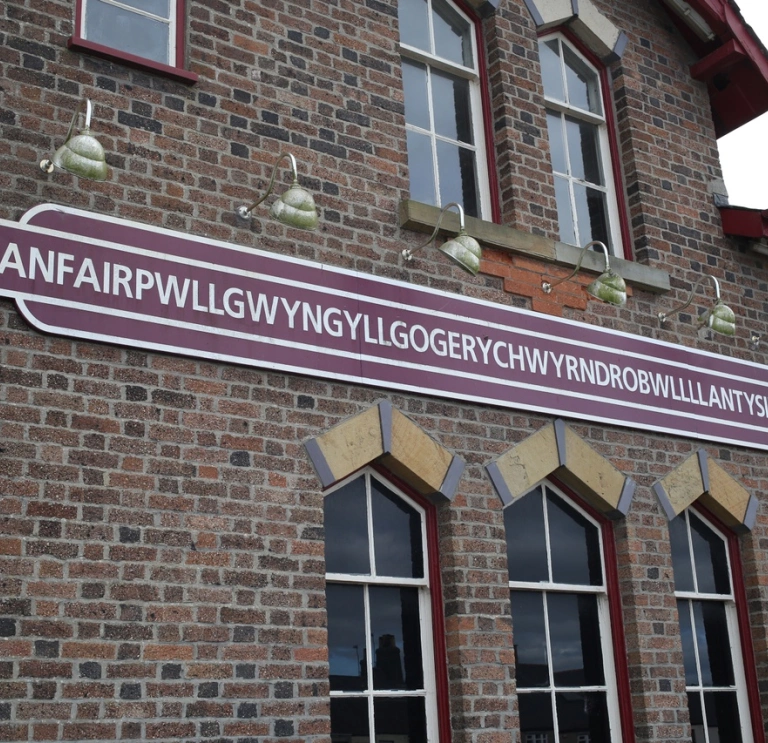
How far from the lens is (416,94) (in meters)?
8.45

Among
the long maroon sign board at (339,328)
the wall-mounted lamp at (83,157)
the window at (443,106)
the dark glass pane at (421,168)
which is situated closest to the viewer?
the wall-mounted lamp at (83,157)

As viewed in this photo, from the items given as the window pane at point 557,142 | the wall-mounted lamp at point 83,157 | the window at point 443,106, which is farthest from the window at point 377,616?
the window pane at point 557,142

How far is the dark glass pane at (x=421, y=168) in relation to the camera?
322 inches

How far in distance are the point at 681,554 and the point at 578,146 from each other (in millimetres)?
3370

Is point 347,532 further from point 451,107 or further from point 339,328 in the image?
point 451,107

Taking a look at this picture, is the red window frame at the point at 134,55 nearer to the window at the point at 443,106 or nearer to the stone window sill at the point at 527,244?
the stone window sill at the point at 527,244

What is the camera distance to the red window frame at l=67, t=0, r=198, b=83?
6504 millimetres

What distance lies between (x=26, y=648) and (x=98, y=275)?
1.95m

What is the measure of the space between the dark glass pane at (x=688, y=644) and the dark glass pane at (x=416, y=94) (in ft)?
13.1

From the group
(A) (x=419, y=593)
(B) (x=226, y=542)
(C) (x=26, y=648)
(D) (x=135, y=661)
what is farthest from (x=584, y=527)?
(C) (x=26, y=648)

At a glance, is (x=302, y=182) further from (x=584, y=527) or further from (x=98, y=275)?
(x=584, y=527)

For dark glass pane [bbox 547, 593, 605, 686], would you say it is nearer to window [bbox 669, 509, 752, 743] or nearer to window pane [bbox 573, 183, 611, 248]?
window [bbox 669, 509, 752, 743]

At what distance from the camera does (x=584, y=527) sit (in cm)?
817

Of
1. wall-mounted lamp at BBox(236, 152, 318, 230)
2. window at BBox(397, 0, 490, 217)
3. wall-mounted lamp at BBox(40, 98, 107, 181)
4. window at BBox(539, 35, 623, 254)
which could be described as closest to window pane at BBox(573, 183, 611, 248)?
window at BBox(539, 35, 623, 254)
